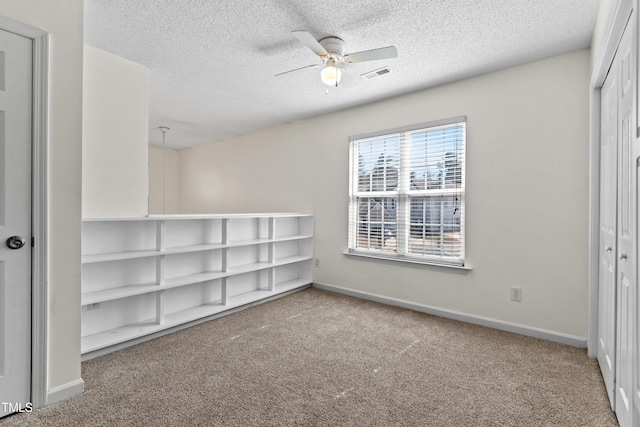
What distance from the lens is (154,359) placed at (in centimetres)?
246

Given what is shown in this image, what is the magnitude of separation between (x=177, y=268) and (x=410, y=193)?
2.66m

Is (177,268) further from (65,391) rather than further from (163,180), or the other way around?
(163,180)

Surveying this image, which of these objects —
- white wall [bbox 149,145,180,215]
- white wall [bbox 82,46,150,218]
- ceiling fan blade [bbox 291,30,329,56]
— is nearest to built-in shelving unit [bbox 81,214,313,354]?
white wall [bbox 82,46,150,218]

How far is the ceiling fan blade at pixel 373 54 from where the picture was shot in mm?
2330

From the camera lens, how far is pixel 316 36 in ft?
8.37

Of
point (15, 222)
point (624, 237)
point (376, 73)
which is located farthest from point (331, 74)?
point (15, 222)

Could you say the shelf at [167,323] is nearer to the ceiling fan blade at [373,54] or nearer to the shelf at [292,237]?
the shelf at [292,237]

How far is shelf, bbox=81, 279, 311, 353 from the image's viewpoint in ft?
8.38

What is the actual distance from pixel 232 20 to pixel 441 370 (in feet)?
9.57

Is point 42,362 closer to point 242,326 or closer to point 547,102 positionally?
point 242,326

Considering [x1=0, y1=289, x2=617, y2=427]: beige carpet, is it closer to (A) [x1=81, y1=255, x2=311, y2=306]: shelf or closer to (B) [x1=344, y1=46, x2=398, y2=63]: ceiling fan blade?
(A) [x1=81, y1=255, x2=311, y2=306]: shelf

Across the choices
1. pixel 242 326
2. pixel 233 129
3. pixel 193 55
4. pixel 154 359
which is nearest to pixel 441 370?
pixel 242 326

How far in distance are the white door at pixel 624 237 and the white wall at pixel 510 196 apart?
103 cm

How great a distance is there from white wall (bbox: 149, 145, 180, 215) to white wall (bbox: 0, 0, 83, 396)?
5.10 m
